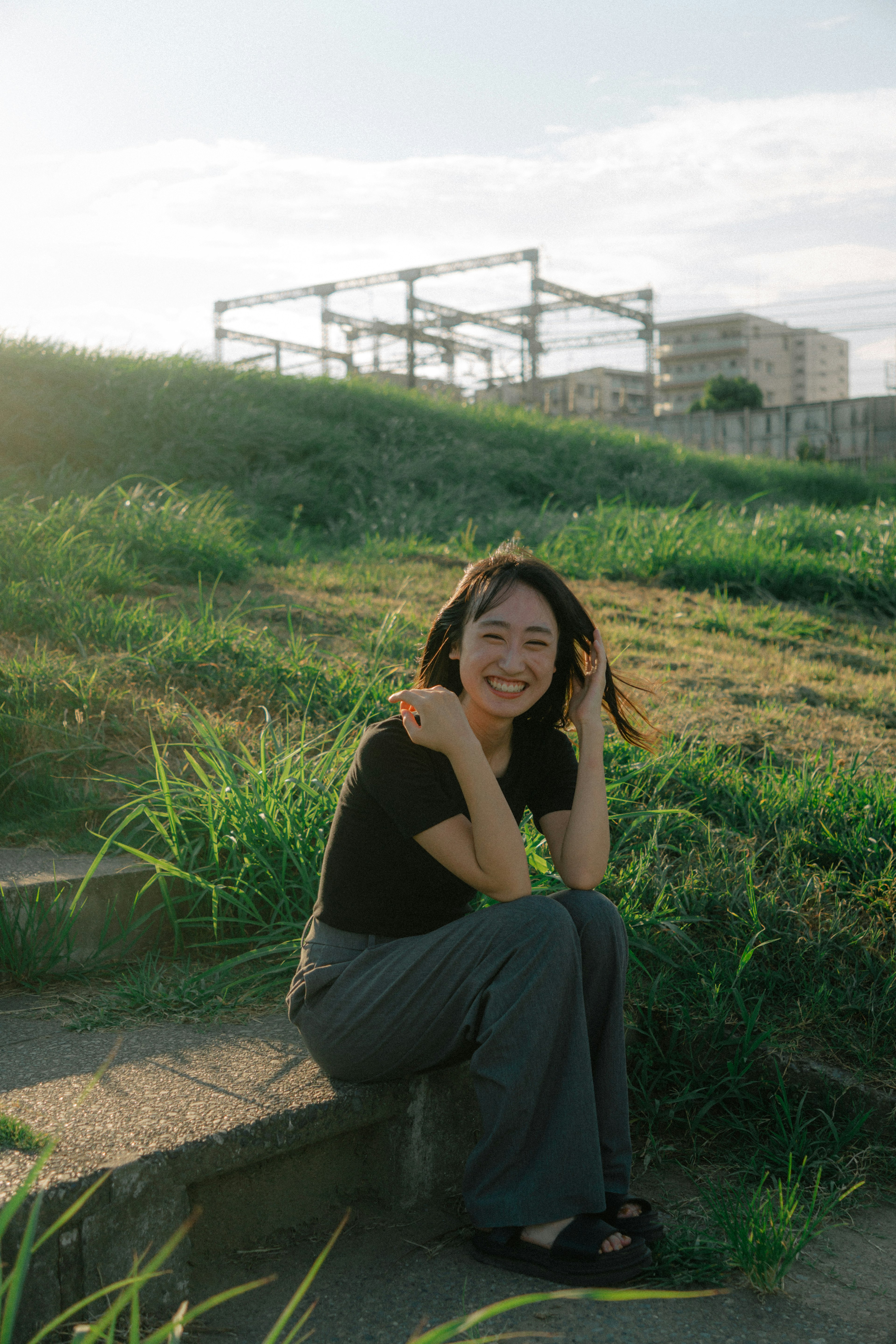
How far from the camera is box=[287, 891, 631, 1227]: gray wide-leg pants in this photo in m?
1.82

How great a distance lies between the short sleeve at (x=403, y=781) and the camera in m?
1.97

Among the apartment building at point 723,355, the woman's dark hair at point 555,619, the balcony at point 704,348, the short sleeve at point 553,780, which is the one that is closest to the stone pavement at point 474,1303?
the short sleeve at point 553,780

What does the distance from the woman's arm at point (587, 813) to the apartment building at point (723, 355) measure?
287ft

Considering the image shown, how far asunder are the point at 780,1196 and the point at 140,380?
25.4 ft

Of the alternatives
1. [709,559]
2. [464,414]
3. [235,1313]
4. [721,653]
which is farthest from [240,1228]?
[464,414]

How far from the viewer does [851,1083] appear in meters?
2.38

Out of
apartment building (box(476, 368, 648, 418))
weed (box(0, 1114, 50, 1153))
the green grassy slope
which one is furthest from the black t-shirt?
apartment building (box(476, 368, 648, 418))

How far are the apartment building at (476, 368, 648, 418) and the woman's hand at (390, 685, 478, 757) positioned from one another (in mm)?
11930

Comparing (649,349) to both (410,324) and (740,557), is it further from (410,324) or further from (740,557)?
(740,557)

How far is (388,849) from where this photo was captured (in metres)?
2.07

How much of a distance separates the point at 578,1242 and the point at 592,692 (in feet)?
3.58

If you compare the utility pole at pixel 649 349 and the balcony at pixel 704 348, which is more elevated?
the balcony at pixel 704 348

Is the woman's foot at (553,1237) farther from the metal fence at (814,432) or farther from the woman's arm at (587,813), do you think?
the metal fence at (814,432)

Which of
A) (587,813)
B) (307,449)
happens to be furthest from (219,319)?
(587,813)
